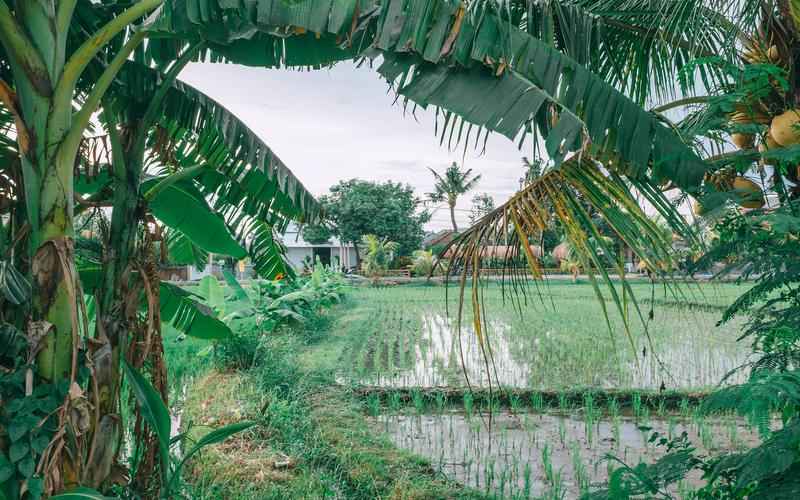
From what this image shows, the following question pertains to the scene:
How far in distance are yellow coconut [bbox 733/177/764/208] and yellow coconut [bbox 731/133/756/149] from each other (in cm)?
16

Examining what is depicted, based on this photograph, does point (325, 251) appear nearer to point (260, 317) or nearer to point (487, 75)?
point (260, 317)

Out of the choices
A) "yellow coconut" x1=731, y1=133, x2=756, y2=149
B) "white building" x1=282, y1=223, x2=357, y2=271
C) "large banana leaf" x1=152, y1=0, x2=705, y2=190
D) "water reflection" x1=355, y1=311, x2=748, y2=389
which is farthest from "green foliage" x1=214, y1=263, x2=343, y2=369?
"white building" x1=282, y1=223, x2=357, y2=271

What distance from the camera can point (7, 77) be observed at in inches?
109

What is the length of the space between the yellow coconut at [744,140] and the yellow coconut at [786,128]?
279 millimetres

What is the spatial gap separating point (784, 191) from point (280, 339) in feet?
23.8

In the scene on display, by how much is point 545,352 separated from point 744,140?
268 inches

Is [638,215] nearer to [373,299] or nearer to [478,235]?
[478,235]

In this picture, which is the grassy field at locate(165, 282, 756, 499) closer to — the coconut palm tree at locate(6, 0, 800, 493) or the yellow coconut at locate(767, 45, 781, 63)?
the coconut palm tree at locate(6, 0, 800, 493)

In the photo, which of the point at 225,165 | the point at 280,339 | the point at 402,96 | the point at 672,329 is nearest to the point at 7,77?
the point at 225,165

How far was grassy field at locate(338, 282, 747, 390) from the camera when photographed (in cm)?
699

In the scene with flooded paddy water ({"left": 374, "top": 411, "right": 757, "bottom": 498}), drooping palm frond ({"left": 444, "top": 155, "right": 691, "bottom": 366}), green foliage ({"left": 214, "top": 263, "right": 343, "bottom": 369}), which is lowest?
flooded paddy water ({"left": 374, "top": 411, "right": 757, "bottom": 498})

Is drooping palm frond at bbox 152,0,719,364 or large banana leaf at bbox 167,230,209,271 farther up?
drooping palm frond at bbox 152,0,719,364

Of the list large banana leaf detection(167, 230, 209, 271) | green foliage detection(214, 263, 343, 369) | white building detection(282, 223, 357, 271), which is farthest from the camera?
white building detection(282, 223, 357, 271)

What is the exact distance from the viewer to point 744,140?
7.55 feet
